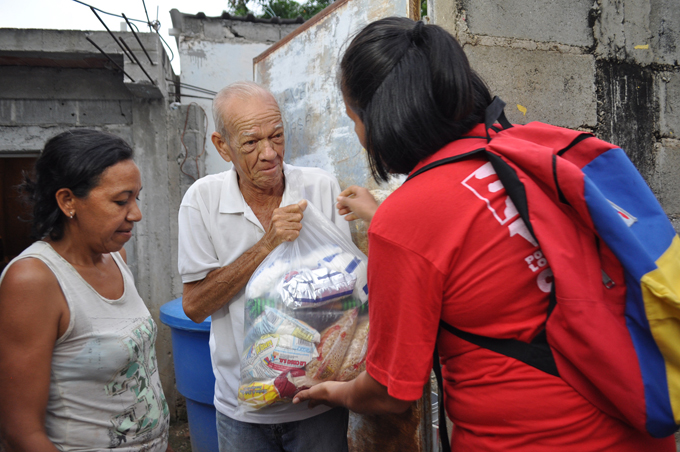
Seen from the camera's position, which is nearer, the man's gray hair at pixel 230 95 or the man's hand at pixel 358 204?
the man's hand at pixel 358 204

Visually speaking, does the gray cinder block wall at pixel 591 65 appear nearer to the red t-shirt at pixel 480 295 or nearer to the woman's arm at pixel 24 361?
the red t-shirt at pixel 480 295

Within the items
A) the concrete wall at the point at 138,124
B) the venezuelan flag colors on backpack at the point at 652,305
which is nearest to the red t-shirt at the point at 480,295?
the venezuelan flag colors on backpack at the point at 652,305

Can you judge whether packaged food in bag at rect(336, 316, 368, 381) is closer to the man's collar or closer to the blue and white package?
the blue and white package

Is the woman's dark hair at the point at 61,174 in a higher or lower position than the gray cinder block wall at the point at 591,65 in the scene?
lower

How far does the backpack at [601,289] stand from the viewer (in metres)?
0.76

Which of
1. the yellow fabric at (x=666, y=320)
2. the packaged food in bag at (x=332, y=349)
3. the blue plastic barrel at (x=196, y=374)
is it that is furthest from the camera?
the blue plastic barrel at (x=196, y=374)

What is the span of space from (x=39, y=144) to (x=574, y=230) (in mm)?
4454

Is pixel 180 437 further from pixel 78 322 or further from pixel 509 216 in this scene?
pixel 509 216

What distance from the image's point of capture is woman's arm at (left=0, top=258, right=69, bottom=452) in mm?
1196

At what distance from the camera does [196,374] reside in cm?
262

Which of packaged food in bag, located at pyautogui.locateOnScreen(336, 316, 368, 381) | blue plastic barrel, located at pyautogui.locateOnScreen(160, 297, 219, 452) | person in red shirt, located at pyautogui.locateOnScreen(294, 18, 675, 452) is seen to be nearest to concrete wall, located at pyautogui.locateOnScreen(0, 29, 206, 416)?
blue plastic barrel, located at pyautogui.locateOnScreen(160, 297, 219, 452)

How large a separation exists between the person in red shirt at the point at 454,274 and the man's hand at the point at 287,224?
1.92 feet

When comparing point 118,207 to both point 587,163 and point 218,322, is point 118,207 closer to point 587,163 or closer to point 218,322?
point 218,322

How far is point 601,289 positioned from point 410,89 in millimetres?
534
